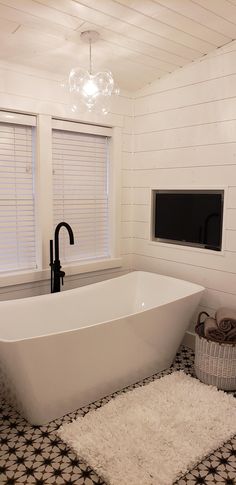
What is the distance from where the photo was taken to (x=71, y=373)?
2.29m

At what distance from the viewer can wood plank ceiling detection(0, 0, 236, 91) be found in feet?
6.91

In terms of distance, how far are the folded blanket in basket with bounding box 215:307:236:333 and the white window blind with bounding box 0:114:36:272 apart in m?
1.60

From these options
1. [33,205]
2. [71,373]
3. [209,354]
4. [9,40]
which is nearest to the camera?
[71,373]

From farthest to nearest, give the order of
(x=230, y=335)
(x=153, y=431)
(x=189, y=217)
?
(x=189, y=217)
(x=230, y=335)
(x=153, y=431)

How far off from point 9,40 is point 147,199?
1.81m

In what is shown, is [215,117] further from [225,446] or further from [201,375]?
[225,446]

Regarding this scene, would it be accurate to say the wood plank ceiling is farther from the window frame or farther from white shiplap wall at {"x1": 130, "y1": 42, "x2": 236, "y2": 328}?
the window frame

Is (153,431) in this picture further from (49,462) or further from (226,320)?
(226,320)

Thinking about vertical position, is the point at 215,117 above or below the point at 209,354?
above

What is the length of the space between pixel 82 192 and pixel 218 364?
191cm

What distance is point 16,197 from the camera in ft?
9.97

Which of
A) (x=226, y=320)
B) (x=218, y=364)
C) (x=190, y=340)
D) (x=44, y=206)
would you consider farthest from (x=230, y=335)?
(x=44, y=206)

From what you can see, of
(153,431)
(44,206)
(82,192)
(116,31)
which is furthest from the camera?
(82,192)

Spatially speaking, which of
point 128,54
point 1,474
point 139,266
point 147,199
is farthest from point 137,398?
point 128,54
